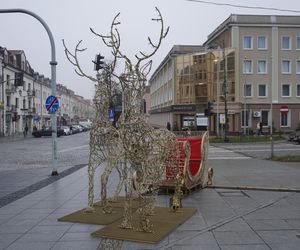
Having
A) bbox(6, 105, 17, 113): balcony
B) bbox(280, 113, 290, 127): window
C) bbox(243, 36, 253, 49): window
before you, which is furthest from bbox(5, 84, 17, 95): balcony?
bbox(280, 113, 290, 127): window

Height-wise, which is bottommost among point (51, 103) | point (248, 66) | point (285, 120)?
point (285, 120)

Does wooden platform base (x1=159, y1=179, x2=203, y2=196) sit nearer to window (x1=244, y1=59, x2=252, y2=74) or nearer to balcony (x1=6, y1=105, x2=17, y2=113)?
window (x1=244, y1=59, x2=252, y2=74)

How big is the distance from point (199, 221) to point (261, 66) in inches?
1999

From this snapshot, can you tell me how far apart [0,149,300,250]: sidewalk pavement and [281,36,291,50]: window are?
46.7 meters

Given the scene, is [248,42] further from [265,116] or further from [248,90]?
[265,116]

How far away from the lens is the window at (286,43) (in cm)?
5672

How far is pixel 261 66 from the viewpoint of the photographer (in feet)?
185

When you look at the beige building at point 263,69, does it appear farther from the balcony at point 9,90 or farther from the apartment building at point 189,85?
the balcony at point 9,90

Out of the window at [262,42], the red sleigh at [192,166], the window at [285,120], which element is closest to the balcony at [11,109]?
the window at [262,42]

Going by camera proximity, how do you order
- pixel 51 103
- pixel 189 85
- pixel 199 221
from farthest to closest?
pixel 189 85 → pixel 51 103 → pixel 199 221

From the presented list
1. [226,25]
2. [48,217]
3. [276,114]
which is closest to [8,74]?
[226,25]

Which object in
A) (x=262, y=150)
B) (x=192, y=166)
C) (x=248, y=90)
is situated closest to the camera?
(x=192, y=166)

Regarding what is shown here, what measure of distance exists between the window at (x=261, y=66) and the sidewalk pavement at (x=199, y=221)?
4470 centimetres

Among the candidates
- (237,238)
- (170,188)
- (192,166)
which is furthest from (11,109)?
(237,238)
